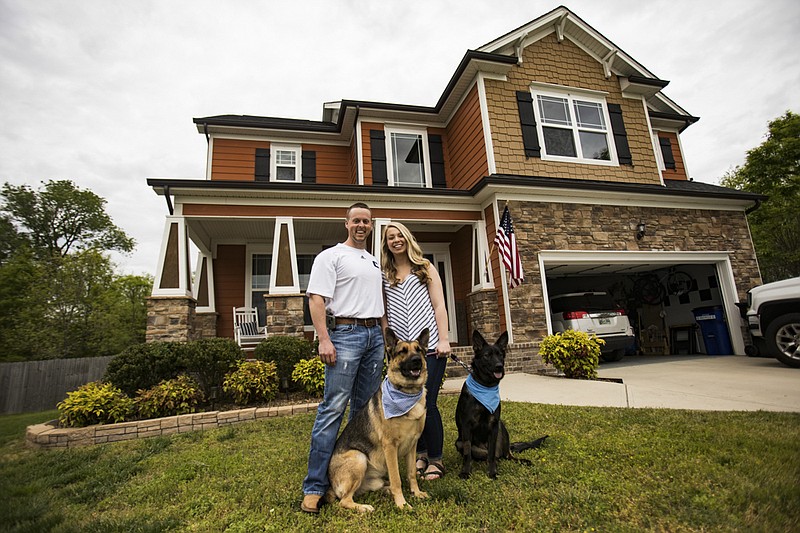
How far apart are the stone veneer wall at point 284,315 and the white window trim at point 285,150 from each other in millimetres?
5006

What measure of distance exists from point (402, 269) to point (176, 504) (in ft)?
7.51

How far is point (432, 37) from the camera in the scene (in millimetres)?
7977

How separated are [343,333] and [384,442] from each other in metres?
0.72

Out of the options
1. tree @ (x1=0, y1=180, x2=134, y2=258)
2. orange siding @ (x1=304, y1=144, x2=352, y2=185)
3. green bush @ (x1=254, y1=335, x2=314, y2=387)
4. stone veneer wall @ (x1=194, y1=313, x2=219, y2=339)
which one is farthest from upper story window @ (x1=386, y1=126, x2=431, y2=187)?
tree @ (x1=0, y1=180, x2=134, y2=258)

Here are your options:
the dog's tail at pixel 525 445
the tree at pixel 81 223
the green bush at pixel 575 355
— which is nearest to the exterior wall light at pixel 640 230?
the green bush at pixel 575 355

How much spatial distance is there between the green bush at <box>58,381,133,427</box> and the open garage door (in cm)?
768

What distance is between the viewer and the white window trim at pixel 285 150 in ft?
37.0

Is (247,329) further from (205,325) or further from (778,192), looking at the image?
(778,192)

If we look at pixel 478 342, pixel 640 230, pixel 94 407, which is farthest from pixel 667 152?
pixel 94 407

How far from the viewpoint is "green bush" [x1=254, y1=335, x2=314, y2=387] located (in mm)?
5840

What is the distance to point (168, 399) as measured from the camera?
5055 millimetres

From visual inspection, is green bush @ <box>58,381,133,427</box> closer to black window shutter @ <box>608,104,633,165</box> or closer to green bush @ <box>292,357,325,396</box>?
green bush @ <box>292,357,325,396</box>

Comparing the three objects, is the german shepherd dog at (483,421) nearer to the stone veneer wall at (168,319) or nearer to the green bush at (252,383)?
the green bush at (252,383)

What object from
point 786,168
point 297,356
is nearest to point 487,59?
point 297,356
